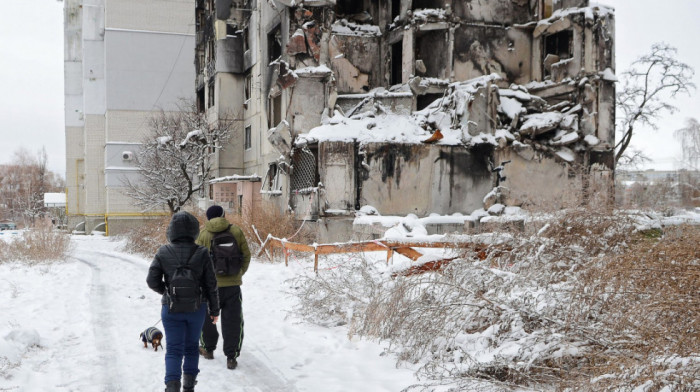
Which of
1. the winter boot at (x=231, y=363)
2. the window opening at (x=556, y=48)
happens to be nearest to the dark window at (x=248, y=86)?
the window opening at (x=556, y=48)

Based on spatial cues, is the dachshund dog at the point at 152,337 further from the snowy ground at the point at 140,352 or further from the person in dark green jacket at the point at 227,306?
the person in dark green jacket at the point at 227,306

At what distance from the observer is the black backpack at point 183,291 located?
543cm

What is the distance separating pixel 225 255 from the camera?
686 cm

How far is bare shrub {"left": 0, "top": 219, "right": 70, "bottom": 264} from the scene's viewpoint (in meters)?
18.6

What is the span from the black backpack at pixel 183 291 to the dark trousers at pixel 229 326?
1.33 meters

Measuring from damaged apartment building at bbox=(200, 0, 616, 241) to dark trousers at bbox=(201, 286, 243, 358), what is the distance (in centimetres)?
1298

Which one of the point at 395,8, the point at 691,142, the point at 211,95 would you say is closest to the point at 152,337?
the point at 395,8

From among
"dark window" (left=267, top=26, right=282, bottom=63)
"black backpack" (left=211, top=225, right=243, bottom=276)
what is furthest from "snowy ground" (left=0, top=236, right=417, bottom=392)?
"dark window" (left=267, top=26, right=282, bottom=63)

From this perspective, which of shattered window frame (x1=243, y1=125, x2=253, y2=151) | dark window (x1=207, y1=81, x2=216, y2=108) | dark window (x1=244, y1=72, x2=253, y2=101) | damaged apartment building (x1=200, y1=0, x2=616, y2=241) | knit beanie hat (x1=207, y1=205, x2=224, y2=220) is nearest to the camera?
knit beanie hat (x1=207, y1=205, x2=224, y2=220)

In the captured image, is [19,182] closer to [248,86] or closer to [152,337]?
[248,86]

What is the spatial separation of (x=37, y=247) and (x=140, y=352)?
45.3 ft

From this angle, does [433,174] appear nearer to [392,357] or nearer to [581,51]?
[581,51]

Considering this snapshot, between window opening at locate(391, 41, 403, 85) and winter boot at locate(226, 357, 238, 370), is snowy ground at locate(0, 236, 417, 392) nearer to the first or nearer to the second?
winter boot at locate(226, 357, 238, 370)

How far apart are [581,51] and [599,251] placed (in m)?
18.6
